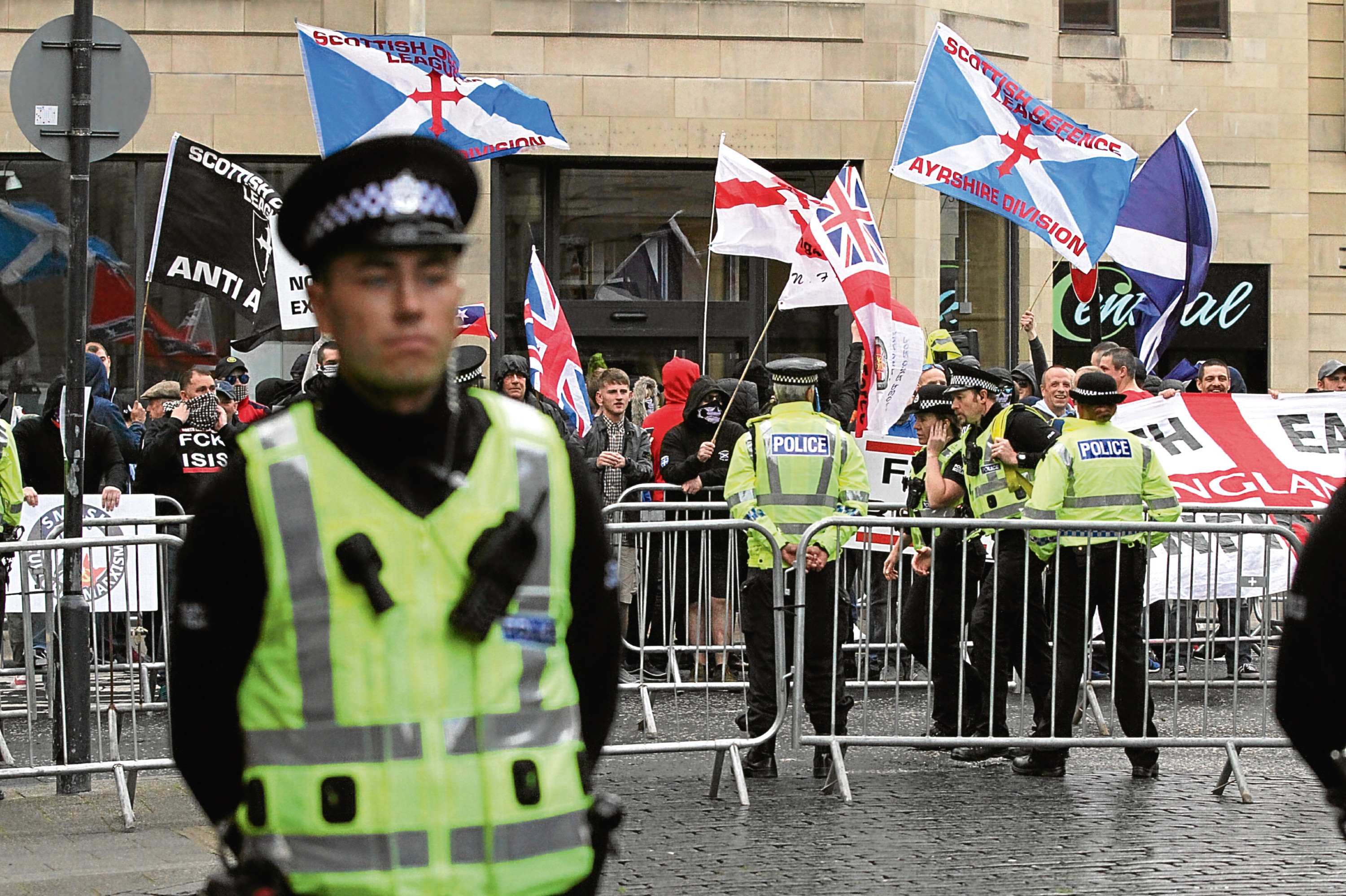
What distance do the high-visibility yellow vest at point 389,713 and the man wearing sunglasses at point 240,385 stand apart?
10.5m

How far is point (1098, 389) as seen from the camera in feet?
30.1

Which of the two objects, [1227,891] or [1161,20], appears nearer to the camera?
[1227,891]

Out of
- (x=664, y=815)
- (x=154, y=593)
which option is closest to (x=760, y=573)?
(x=664, y=815)

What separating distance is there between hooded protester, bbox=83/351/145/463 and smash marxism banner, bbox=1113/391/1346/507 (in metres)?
6.43

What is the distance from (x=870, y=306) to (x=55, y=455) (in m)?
5.17

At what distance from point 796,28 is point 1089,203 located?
638cm

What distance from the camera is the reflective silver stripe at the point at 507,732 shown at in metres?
2.56

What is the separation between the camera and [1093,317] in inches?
859

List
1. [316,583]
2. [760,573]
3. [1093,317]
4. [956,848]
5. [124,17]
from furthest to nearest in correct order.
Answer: [1093,317], [124,17], [760,573], [956,848], [316,583]

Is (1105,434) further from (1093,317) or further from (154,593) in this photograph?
(1093,317)

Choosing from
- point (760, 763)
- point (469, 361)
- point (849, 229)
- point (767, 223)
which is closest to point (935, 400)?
point (760, 763)

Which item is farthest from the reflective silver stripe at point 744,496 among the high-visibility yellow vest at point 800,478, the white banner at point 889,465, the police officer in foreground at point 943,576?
the white banner at point 889,465

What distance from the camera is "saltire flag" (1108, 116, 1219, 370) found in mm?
13914

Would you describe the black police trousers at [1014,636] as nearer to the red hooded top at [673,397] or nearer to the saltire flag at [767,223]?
the saltire flag at [767,223]
